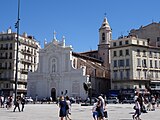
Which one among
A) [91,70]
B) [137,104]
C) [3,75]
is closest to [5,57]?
[3,75]

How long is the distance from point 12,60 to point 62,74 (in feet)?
46.1

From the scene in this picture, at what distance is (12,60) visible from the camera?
249ft

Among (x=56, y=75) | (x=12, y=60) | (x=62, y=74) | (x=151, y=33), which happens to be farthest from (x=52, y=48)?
(x=151, y=33)

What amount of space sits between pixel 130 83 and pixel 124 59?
19.4 ft

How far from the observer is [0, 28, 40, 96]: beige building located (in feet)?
248

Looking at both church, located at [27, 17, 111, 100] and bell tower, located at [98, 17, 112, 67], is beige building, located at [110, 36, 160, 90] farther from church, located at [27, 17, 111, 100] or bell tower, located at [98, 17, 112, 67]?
bell tower, located at [98, 17, 112, 67]

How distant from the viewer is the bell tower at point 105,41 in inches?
3361

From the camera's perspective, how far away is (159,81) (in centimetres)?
6712

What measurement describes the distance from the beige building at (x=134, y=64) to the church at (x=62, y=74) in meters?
7.84

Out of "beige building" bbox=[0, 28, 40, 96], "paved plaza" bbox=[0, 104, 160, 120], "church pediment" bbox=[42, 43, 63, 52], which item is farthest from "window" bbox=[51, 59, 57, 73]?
"paved plaza" bbox=[0, 104, 160, 120]

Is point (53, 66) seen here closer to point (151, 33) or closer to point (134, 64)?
point (134, 64)

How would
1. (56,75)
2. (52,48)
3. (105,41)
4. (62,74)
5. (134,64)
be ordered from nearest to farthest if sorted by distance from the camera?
1. (134,64)
2. (62,74)
3. (56,75)
4. (52,48)
5. (105,41)

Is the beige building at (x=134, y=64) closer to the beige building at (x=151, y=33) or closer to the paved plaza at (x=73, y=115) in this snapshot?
the beige building at (x=151, y=33)

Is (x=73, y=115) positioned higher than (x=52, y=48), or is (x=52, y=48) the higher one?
(x=52, y=48)
